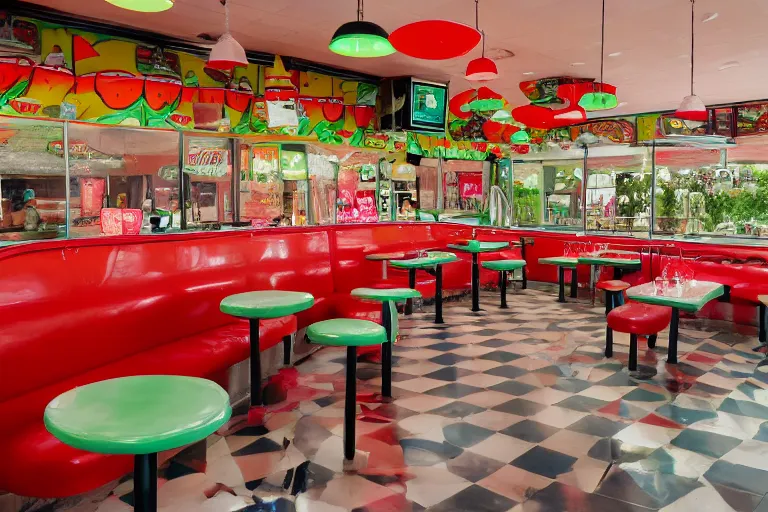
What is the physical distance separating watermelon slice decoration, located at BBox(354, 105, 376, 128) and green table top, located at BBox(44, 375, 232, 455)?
7.13 meters

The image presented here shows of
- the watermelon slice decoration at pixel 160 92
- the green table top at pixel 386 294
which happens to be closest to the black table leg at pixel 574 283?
the green table top at pixel 386 294

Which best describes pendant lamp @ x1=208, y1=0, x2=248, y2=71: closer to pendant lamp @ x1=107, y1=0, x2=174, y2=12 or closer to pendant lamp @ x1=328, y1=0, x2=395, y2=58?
pendant lamp @ x1=328, y1=0, x2=395, y2=58

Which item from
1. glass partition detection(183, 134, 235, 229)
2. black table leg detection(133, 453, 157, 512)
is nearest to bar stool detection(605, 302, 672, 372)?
black table leg detection(133, 453, 157, 512)

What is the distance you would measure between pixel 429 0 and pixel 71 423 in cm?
509

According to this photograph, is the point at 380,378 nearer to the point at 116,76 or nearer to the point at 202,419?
the point at 202,419

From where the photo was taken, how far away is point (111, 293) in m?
3.38

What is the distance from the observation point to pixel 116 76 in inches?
247

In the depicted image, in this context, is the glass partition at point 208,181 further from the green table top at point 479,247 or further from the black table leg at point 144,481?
the black table leg at point 144,481

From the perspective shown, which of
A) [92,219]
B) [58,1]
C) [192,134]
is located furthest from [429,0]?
[92,219]

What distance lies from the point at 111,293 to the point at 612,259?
18.0ft

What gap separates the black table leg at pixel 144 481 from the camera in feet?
5.67

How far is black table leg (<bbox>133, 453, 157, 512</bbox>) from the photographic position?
1.73 metres

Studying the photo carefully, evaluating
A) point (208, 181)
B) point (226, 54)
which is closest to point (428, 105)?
point (208, 181)

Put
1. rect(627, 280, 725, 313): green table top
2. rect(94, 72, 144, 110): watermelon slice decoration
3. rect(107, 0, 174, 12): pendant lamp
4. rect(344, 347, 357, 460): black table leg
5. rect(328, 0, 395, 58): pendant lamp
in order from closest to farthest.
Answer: rect(344, 347, 357, 460): black table leg, rect(107, 0, 174, 12): pendant lamp, rect(328, 0, 395, 58): pendant lamp, rect(627, 280, 725, 313): green table top, rect(94, 72, 144, 110): watermelon slice decoration
